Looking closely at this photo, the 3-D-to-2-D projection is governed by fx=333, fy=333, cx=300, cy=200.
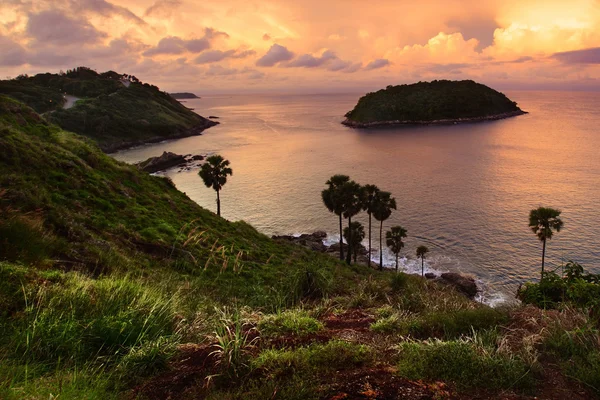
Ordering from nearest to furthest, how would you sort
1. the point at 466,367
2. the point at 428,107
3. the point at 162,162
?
the point at 466,367
the point at 162,162
the point at 428,107

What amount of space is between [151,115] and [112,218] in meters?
140

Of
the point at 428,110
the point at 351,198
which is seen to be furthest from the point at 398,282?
the point at 428,110

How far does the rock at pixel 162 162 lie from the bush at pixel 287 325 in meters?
86.8

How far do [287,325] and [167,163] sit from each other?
299ft

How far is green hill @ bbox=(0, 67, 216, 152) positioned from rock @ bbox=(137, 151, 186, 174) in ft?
98.3

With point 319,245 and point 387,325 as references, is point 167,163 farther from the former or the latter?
point 387,325

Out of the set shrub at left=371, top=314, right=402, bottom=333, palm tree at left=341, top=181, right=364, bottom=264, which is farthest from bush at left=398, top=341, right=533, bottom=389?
palm tree at left=341, top=181, right=364, bottom=264

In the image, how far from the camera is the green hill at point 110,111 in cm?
11600

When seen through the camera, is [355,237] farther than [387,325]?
Yes

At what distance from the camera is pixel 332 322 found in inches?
289

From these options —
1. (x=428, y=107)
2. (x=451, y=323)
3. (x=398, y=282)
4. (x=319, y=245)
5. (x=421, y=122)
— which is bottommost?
(x=319, y=245)

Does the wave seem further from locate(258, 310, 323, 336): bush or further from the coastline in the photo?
the coastline

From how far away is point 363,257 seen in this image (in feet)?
156

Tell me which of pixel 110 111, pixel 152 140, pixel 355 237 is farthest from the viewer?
pixel 110 111
